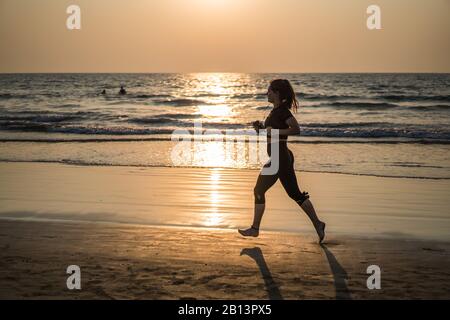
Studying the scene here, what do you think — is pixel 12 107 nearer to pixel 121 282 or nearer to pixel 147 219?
pixel 147 219

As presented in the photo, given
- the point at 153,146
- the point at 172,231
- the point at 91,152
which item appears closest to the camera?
the point at 172,231

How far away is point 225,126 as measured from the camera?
29234 mm

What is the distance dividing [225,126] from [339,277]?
24.3m

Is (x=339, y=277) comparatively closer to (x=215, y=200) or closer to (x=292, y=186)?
(x=292, y=186)

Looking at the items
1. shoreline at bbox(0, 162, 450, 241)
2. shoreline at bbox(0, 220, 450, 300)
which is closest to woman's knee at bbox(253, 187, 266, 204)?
shoreline at bbox(0, 220, 450, 300)

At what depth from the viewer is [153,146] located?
1858 centimetres

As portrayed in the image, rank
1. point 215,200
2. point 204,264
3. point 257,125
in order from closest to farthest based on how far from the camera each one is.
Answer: point 204,264
point 257,125
point 215,200

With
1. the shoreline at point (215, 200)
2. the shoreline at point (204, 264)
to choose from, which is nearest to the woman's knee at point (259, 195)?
the shoreline at point (204, 264)

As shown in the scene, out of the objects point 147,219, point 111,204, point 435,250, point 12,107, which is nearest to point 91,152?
point 111,204

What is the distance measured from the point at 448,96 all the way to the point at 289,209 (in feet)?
142

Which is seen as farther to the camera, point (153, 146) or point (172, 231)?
point (153, 146)

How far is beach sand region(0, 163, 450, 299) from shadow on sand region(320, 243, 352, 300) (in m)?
0.01

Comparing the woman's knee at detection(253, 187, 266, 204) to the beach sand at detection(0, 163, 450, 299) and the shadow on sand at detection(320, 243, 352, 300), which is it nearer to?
the beach sand at detection(0, 163, 450, 299)

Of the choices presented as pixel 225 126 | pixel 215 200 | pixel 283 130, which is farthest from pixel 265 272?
pixel 225 126
